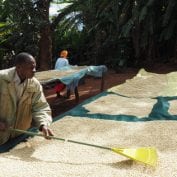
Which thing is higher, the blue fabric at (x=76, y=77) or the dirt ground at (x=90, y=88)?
the blue fabric at (x=76, y=77)

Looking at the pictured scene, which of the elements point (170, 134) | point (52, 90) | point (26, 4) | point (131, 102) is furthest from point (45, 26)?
point (170, 134)

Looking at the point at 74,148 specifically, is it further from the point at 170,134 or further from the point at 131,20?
the point at 131,20

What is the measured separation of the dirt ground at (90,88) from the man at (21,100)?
3426 millimetres

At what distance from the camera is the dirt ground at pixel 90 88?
811cm

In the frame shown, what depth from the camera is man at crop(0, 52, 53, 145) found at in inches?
143

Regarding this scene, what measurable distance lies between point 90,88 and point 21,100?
6.18 m

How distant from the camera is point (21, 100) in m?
3.87

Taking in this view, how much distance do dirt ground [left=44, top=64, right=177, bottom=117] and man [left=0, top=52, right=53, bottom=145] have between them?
3426 mm

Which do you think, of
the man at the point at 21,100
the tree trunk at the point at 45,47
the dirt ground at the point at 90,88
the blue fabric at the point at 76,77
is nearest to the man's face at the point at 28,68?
the man at the point at 21,100

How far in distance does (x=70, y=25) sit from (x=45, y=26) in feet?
7.82

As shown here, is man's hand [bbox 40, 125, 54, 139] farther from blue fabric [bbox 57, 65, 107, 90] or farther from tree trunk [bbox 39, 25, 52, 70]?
tree trunk [bbox 39, 25, 52, 70]

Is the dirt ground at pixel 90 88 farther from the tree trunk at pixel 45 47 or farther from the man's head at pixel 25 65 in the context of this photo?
the man's head at pixel 25 65

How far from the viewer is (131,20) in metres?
12.0

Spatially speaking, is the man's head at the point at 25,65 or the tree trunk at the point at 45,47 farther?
the tree trunk at the point at 45,47
